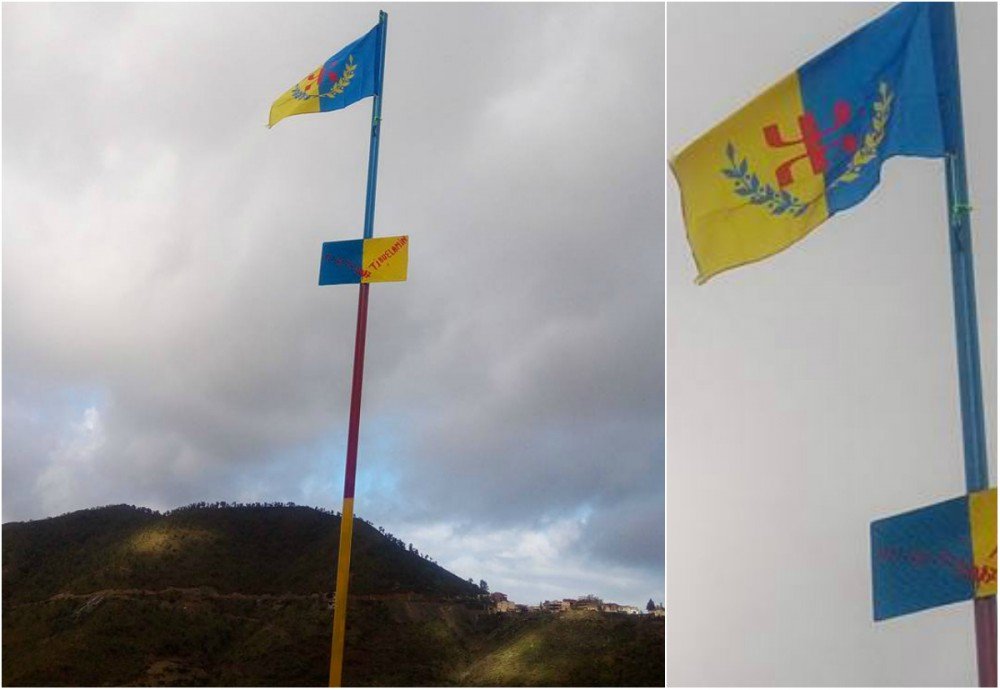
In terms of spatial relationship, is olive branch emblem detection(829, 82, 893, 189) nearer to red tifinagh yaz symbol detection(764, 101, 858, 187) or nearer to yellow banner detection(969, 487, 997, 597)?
red tifinagh yaz symbol detection(764, 101, 858, 187)

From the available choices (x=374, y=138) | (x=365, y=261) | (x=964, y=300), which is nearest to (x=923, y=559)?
(x=964, y=300)

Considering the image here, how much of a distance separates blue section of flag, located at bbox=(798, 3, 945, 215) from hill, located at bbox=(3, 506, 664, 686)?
159 inches

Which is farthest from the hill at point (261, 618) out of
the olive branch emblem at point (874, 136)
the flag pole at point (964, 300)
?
the olive branch emblem at point (874, 136)

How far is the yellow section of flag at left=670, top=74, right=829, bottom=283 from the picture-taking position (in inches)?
116

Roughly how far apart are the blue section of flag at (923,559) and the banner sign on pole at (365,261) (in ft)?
7.46

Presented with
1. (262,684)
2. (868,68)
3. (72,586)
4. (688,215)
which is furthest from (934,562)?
(72,586)

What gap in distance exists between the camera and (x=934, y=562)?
265 centimetres

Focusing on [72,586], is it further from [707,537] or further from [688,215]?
[688,215]

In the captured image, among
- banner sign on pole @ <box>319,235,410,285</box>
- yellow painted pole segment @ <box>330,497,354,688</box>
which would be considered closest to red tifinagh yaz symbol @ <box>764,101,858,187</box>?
banner sign on pole @ <box>319,235,410,285</box>

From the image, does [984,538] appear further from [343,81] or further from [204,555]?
[204,555]

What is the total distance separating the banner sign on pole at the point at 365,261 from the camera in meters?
4.31

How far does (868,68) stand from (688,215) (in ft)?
2.12

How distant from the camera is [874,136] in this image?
9.40ft

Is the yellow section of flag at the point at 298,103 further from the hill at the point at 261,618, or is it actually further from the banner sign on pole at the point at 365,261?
the hill at the point at 261,618
